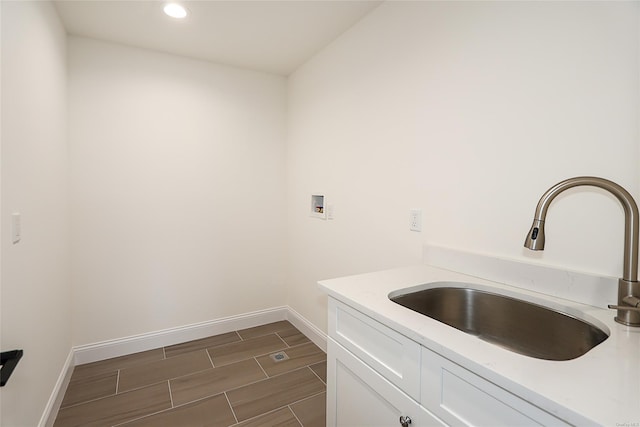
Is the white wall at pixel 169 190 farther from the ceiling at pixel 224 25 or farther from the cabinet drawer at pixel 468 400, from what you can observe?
the cabinet drawer at pixel 468 400

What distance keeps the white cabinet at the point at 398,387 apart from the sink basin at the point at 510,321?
0.69 feet

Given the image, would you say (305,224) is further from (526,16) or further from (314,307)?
(526,16)

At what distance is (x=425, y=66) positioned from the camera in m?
1.63

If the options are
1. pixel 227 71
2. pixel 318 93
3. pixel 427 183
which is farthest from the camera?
pixel 227 71

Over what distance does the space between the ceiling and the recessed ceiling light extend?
0.14 feet

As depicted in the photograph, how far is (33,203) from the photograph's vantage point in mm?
1502

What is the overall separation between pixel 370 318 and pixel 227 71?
8.69ft

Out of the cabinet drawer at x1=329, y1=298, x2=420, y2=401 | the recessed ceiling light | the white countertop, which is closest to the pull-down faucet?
the white countertop

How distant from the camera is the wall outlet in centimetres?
167

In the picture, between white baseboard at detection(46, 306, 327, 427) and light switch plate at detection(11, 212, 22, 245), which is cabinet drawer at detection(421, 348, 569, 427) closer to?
light switch plate at detection(11, 212, 22, 245)

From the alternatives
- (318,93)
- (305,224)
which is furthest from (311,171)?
(318,93)

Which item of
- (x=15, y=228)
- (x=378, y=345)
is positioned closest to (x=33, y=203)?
(x=15, y=228)

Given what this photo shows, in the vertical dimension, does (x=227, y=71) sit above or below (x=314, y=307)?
above

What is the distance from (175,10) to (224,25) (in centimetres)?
32
